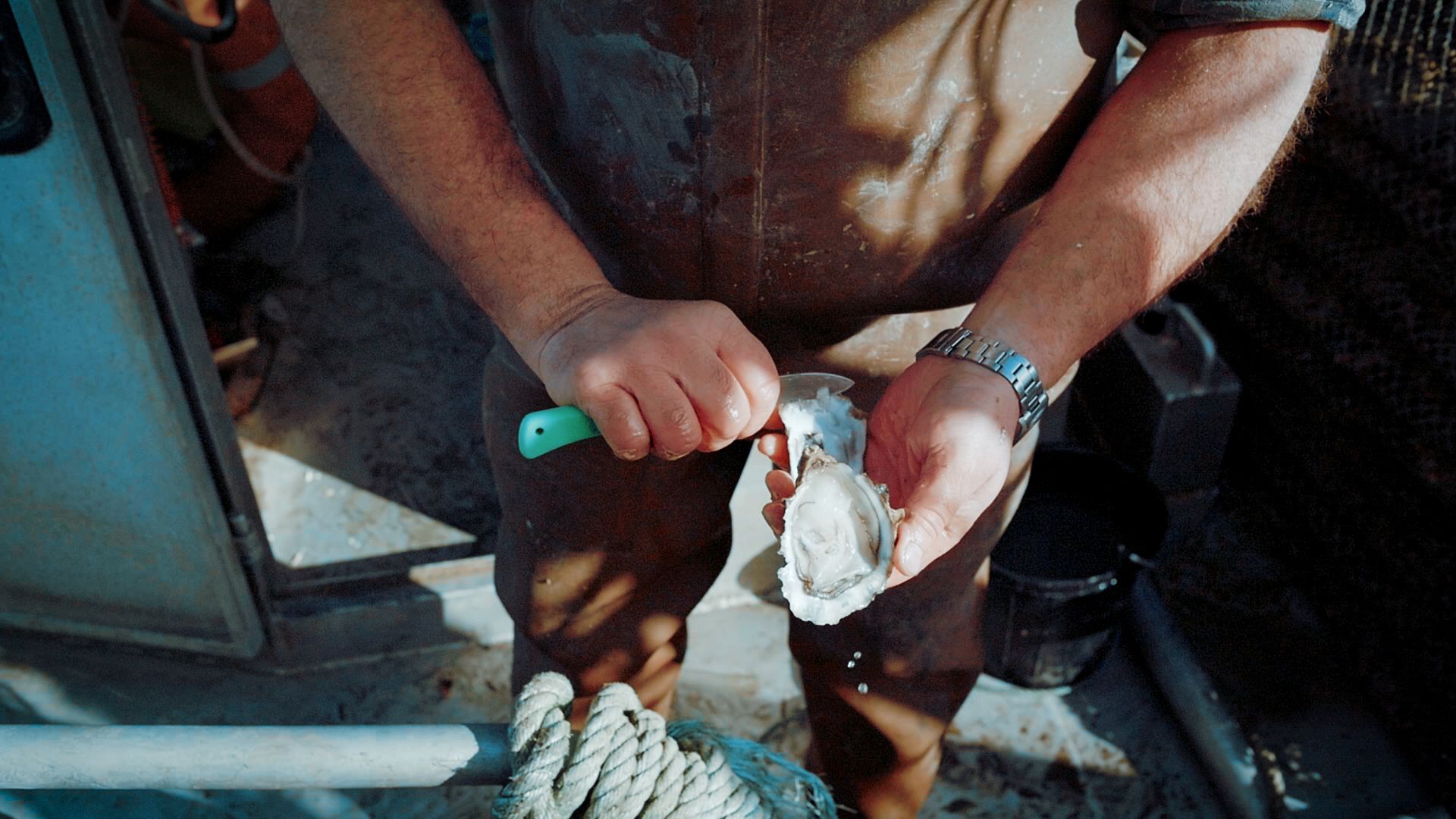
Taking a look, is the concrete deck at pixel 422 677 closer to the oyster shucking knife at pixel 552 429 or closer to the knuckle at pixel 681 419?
the oyster shucking knife at pixel 552 429

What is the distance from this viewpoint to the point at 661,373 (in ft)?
3.84

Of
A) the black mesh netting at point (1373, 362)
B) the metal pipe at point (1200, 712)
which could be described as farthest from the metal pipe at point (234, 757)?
the black mesh netting at point (1373, 362)

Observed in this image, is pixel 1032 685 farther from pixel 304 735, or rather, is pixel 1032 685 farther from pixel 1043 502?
pixel 304 735

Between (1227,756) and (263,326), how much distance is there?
3093mm

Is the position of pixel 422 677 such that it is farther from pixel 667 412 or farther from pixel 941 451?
pixel 941 451

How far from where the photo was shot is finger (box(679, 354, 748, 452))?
3.86ft

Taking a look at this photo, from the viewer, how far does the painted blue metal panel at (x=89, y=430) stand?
5.43 feet

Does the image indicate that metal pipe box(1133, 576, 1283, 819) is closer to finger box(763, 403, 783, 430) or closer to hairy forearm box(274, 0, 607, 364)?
finger box(763, 403, 783, 430)

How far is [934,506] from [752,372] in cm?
27

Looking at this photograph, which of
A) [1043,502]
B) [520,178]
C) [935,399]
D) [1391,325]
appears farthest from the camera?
[1043,502]

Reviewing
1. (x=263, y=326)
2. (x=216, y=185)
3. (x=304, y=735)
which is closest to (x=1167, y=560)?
(x=304, y=735)

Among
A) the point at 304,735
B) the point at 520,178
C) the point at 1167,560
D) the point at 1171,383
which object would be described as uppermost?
the point at 520,178

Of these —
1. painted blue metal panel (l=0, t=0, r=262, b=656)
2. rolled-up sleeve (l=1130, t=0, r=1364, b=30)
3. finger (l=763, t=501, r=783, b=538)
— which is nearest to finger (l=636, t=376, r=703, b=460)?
finger (l=763, t=501, r=783, b=538)

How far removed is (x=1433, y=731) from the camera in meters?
2.23
